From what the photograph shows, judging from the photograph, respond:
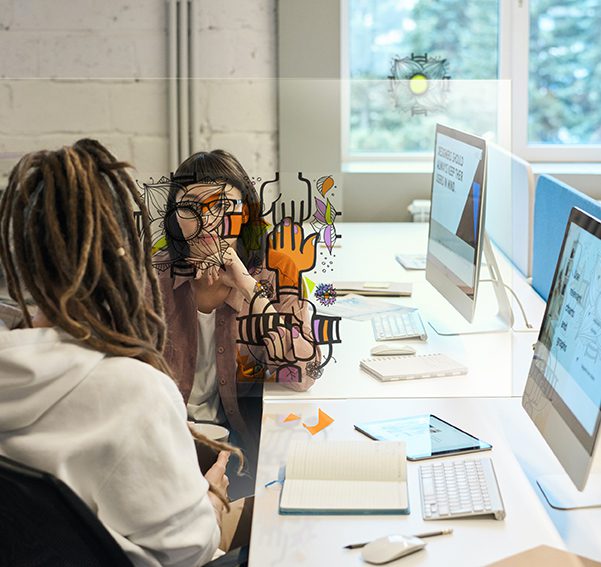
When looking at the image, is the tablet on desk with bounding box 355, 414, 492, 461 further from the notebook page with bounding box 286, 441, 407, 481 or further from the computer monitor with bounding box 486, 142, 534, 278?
the computer monitor with bounding box 486, 142, 534, 278

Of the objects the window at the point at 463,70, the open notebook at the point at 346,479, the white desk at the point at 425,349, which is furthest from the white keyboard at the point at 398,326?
the window at the point at 463,70

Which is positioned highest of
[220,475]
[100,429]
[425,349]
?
[100,429]

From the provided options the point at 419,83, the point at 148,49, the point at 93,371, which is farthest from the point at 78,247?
the point at 419,83

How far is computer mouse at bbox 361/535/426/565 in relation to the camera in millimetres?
1113

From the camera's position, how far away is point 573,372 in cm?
125

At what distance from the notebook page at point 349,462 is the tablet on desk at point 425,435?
63 millimetres

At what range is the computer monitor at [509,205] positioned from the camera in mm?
2094

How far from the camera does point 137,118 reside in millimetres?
2580

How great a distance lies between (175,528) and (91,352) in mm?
233

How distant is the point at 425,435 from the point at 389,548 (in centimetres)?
40

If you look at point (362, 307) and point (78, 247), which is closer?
point (78, 247)

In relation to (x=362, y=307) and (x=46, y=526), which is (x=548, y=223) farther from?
(x=46, y=526)

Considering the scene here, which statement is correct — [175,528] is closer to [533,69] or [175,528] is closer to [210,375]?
[210,375]

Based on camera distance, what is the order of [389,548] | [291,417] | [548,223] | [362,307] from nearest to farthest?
1. [389,548]
2. [291,417]
3. [362,307]
4. [548,223]
